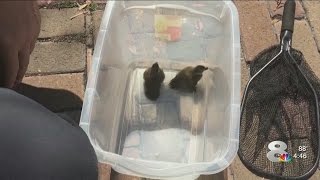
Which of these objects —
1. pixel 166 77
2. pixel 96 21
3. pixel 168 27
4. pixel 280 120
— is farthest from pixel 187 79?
pixel 96 21

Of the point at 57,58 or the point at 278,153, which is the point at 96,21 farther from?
the point at 278,153

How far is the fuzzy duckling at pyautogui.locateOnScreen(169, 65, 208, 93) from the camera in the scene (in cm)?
208

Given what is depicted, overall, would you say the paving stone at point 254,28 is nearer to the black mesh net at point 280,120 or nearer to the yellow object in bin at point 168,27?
the black mesh net at point 280,120

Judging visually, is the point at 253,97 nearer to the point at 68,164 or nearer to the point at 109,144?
the point at 109,144

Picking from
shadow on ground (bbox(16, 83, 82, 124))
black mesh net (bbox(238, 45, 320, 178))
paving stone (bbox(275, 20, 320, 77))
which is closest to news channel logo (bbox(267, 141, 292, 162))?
black mesh net (bbox(238, 45, 320, 178))

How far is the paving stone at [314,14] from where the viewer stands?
7.39 feet

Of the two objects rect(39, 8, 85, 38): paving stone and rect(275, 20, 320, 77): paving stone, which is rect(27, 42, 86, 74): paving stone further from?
rect(275, 20, 320, 77): paving stone

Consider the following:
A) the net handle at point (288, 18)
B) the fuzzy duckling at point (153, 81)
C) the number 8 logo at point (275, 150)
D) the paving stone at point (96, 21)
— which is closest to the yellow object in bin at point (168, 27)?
the fuzzy duckling at point (153, 81)

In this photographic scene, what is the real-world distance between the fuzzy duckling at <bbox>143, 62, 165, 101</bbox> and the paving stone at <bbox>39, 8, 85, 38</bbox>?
15.3 inches

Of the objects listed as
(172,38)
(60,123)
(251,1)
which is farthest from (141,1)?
(60,123)

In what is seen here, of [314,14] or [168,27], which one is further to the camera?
[314,14]

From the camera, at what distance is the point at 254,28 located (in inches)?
89.8

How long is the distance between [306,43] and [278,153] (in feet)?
1.85

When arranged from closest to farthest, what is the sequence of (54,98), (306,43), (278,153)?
(278,153)
(54,98)
(306,43)
